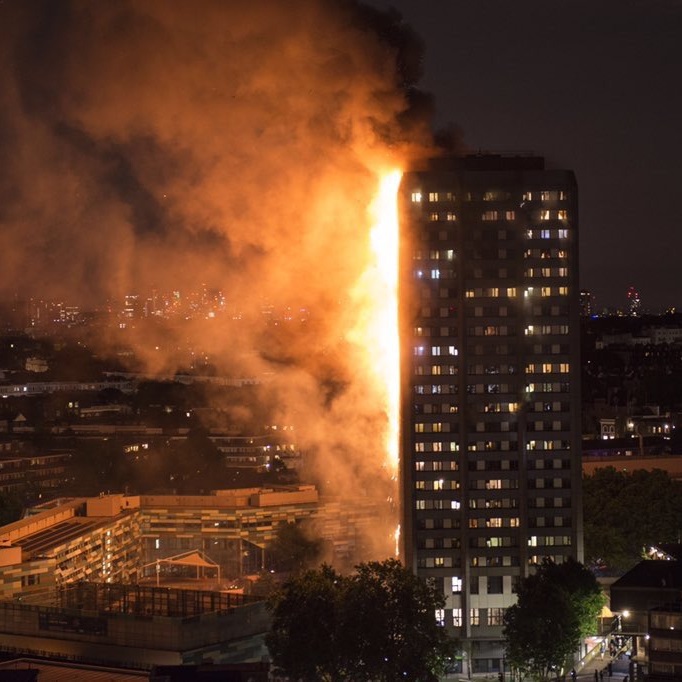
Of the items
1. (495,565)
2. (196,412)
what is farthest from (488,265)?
(196,412)

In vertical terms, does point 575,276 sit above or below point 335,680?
above

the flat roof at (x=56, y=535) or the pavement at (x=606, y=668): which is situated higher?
the flat roof at (x=56, y=535)

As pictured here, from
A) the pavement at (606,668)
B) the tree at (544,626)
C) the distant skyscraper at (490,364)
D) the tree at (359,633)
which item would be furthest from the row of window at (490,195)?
the pavement at (606,668)

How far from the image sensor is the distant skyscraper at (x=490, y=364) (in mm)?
46062

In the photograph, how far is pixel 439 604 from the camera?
132ft

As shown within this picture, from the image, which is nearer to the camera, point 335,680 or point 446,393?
point 335,680

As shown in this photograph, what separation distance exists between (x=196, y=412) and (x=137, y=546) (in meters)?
57.0

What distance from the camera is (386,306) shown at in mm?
50000

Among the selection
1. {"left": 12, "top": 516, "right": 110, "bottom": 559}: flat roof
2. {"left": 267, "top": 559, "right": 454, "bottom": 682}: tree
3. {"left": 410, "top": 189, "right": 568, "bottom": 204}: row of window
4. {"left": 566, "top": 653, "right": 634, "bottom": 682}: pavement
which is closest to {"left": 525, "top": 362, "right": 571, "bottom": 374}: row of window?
{"left": 410, "top": 189, "right": 568, "bottom": 204}: row of window

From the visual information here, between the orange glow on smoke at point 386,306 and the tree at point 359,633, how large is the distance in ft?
31.1

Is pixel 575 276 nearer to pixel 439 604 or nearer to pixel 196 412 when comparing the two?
pixel 439 604

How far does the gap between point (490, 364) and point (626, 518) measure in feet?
48.0

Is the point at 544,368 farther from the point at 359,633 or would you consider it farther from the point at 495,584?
the point at 359,633

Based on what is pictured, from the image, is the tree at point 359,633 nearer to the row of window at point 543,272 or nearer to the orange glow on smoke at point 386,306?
the orange glow on smoke at point 386,306
